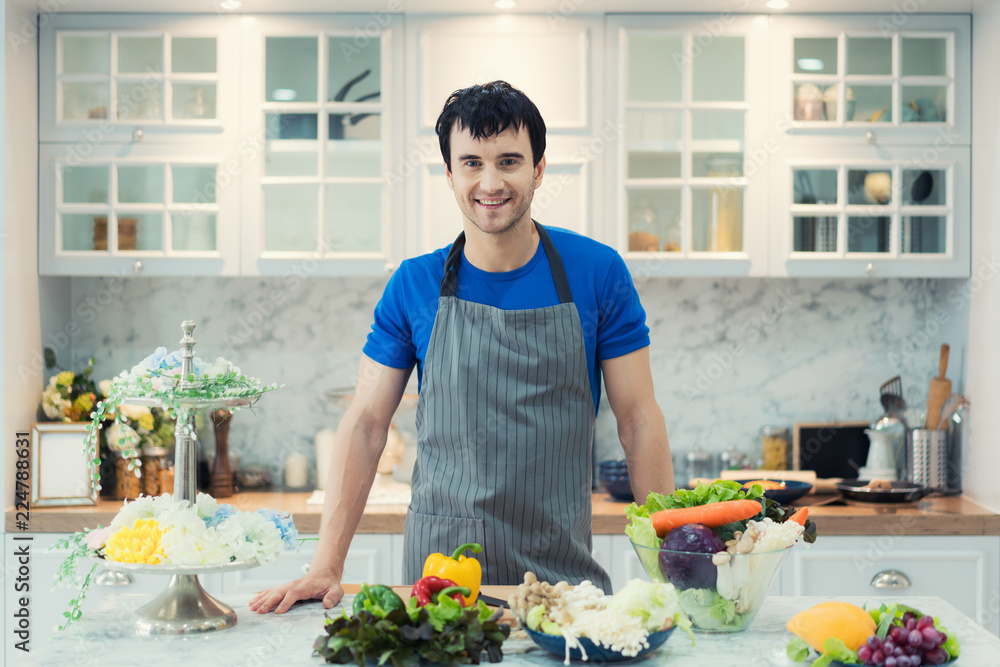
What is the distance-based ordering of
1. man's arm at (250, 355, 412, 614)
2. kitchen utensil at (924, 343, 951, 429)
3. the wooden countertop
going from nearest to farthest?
man's arm at (250, 355, 412, 614)
the wooden countertop
kitchen utensil at (924, 343, 951, 429)

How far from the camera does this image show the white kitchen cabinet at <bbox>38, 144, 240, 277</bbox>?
9.84ft

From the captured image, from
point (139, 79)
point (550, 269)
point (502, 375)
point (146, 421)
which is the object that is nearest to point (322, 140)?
point (139, 79)

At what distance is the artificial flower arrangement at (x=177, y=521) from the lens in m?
1.30

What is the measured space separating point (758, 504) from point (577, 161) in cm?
191

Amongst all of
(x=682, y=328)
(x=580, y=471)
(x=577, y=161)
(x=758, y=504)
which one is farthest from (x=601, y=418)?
(x=758, y=504)

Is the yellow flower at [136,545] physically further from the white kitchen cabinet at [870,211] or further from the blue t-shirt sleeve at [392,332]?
the white kitchen cabinet at [870,211]

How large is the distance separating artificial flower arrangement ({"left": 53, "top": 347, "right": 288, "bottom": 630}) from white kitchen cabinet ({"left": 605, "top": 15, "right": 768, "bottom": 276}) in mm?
1833

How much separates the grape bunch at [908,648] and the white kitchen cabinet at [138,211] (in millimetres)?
2373

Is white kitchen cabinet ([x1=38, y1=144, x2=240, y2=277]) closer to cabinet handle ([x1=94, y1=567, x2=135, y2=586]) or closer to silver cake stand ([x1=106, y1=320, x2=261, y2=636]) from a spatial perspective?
cabinet handle ([x1=94, y1=567, x2=135, y2=586])

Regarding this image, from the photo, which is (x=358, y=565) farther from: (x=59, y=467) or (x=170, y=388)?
(x=170, y=388)

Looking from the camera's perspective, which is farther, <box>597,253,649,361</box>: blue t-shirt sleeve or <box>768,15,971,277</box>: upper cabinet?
<box>768,15,971,277</box>: upper cabinet

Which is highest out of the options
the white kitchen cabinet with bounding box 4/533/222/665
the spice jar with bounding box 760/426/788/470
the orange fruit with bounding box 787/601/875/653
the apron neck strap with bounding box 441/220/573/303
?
the apron neck strap with bounding box 441/220/573/303

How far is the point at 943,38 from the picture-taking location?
119 inches

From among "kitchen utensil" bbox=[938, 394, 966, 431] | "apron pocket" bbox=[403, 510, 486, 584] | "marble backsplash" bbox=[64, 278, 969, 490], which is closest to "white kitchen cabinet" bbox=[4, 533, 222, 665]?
"marble backsplash" bbox=[64, 278, 969, 490]
